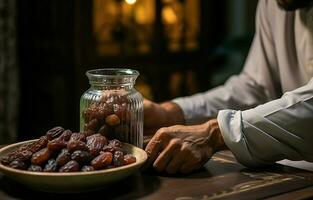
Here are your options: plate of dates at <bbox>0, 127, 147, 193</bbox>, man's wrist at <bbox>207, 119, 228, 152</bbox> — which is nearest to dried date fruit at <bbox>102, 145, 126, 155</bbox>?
plate of dates at <bbox>0, 127, 147, 193</bbox>

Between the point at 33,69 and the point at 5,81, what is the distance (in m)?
0.31

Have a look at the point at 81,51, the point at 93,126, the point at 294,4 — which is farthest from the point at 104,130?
the point at 81,51

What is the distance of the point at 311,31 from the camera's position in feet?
5.49

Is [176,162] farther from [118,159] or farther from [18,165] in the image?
[18,165]

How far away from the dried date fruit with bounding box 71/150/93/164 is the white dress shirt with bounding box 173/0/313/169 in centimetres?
35

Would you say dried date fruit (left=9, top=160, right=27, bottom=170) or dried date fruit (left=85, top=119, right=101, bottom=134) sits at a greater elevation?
dried date fruit (left=85, top=119, right=101, bottom=134)

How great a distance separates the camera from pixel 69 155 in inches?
40.8

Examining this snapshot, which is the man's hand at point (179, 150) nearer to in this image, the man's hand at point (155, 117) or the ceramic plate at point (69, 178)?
the ceramic plate at point (69, 178)

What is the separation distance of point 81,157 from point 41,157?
0.08 metres

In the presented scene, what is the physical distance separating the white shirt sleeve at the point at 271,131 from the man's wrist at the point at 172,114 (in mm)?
377

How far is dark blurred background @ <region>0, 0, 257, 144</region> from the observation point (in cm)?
290

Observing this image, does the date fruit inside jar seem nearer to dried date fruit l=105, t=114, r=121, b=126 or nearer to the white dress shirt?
dried date fruit l=105, t=114, r=121, b=126

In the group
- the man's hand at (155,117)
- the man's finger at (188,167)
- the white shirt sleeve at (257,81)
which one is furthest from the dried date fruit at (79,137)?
the white shirt sleeve at (257,81)

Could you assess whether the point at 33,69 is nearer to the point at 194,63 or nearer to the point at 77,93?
the point at 77,93
